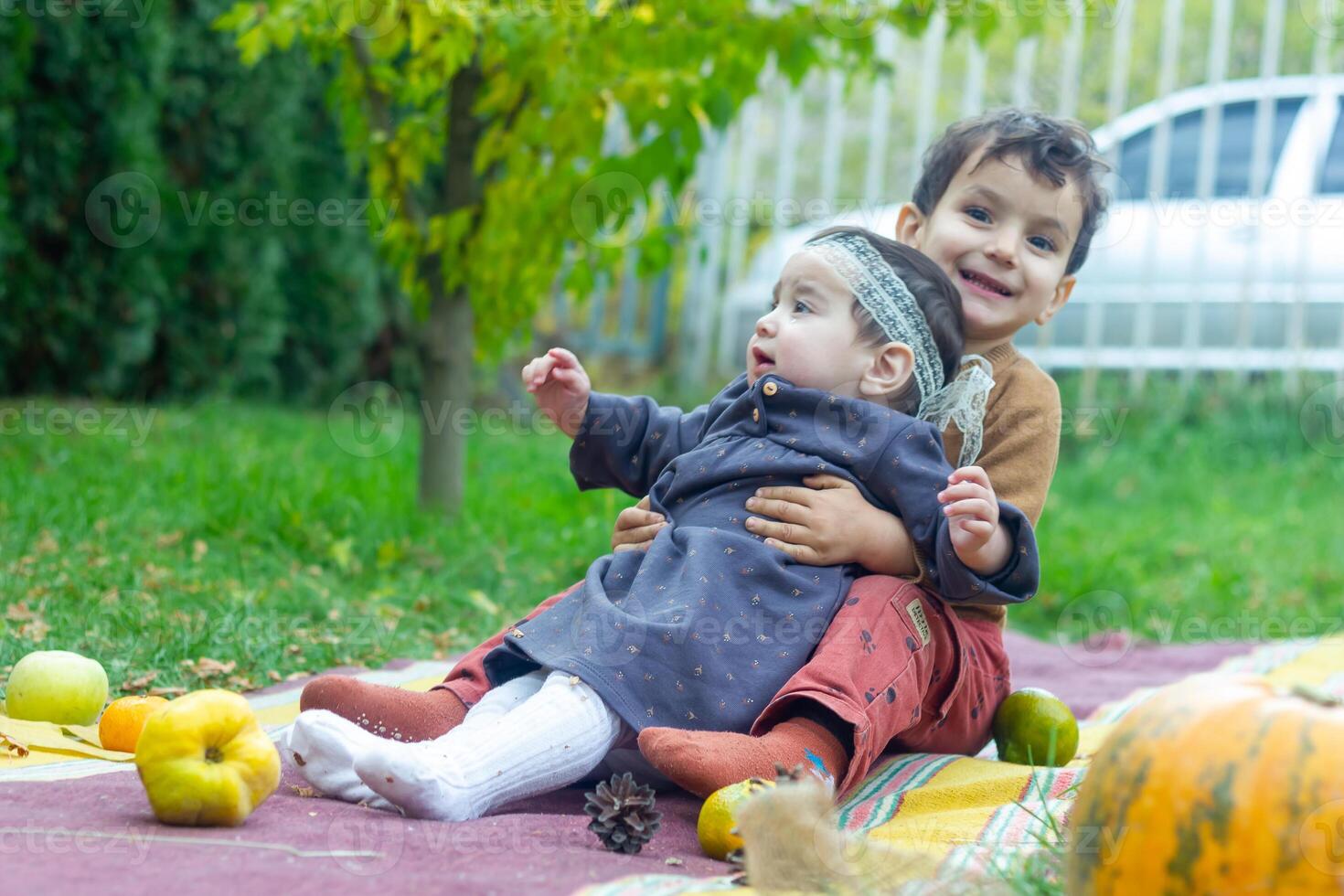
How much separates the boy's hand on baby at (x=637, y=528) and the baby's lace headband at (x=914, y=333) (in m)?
0.53

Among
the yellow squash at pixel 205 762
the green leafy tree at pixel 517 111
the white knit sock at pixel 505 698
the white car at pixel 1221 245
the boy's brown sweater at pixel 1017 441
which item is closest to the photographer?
the yellow squash at pixel 205 762

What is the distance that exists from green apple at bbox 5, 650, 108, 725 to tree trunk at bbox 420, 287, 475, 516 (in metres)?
2.15

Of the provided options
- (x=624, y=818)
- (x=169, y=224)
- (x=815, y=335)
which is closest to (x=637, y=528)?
(x=815, y=335)

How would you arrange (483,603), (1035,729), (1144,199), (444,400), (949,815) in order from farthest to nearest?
(1144,199), (444,400), (483,603), (1035,729), (949,815)

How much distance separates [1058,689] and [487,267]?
6.90 ft

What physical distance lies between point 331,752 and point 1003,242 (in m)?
1.58

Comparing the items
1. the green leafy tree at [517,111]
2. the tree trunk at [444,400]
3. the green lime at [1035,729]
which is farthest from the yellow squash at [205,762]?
the tree trunk at [444,400]

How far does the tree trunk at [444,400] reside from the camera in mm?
4555

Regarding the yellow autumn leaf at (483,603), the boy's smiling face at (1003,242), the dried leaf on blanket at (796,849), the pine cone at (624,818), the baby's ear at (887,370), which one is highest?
the boy's smiling face at (1003,242)

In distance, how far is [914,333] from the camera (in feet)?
8.23

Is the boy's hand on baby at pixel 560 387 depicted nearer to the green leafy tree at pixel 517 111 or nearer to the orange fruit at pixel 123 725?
the orange fruit at pixel 123 725

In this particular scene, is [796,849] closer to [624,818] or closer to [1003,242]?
[624,818]

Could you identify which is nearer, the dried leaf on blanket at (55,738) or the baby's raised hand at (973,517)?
the baby's raised hand at (973,517)

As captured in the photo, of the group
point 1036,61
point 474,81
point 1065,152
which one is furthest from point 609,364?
point 1065,152
